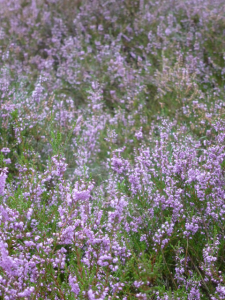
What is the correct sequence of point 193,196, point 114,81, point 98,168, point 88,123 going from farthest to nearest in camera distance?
point 114,81, point 88,123, point 98,168, point 193,196

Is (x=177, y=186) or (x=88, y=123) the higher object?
(x=88, y=123)

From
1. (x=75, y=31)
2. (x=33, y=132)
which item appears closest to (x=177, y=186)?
(x=33, y=132)

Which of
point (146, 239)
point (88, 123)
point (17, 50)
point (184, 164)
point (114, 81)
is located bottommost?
point (146, 239)

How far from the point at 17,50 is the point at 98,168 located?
3085 millimetres

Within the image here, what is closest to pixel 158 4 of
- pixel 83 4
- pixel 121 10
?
pixel 121 10

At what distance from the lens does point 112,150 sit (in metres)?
2.84

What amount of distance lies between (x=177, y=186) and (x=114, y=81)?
328 centimetres

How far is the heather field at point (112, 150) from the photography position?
5.27 ft

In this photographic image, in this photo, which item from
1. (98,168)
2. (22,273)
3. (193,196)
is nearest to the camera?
(22,273)

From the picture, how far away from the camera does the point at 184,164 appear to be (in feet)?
7.68

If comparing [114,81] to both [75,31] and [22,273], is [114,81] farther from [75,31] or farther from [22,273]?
[22,273]

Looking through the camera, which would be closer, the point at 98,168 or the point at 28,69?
the point at 98,168

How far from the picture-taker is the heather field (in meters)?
1.61

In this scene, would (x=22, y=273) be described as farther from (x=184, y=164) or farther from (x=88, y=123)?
(x=88, y=123)
